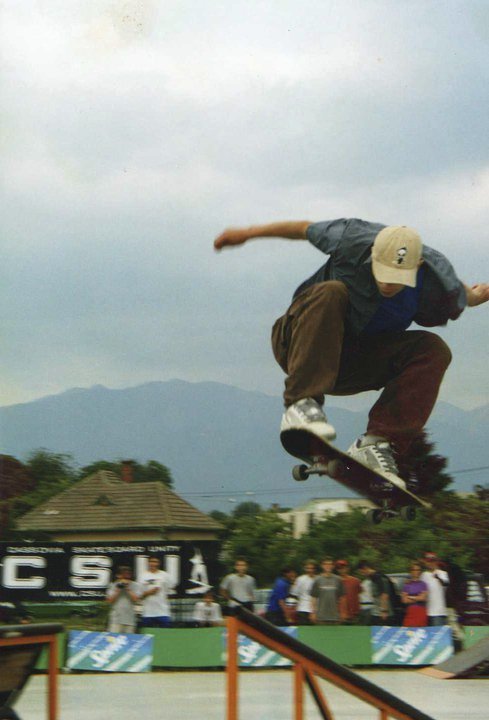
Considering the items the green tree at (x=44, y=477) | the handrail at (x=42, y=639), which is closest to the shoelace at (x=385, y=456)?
the handrail at (x=42, y=639)

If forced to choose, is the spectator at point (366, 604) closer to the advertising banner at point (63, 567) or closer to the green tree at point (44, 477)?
the advertising banner at point (63, 567)

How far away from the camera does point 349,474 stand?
580cm

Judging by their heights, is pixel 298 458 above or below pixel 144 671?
above

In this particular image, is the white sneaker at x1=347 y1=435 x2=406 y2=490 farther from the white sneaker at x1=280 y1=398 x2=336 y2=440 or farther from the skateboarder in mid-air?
the white sneaker at x1=280 y1=398 x2=336 y2=440

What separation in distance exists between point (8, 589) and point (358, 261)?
12016 mm

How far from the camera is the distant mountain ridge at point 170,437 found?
22.2m

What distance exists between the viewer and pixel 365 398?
6660 mm

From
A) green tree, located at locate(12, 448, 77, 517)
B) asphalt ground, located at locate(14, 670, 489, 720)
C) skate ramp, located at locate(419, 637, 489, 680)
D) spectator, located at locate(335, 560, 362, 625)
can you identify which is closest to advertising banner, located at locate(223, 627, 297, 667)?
asphalt ground, located at locate(14, 670, 489, 720)

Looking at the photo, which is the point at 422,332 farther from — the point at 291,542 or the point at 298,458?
the point at 291,542

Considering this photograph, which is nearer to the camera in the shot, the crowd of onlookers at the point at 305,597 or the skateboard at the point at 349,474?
the skateboard at the point at 349,474

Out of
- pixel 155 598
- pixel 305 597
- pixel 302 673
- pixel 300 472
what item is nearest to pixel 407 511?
pixel 300 472

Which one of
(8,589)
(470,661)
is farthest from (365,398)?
(8,589)

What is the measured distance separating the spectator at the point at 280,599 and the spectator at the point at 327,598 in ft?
1.26

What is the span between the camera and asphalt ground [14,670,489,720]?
33.3ft
